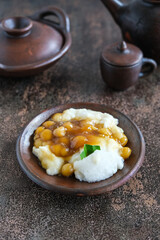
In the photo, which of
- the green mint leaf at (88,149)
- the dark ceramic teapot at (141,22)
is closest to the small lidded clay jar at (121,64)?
the dark ceramic teapot at (141,22)

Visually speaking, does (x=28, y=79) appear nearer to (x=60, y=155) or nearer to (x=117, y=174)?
(x=60, y=155)

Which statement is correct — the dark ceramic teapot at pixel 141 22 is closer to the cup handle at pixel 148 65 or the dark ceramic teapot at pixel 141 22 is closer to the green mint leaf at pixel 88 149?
the cup handle at pixel 148 65

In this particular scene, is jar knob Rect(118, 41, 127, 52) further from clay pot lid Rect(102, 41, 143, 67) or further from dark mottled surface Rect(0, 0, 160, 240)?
dark mottled surface Rect(0, 0, 160, 240)

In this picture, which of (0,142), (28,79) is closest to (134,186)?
(0,142)

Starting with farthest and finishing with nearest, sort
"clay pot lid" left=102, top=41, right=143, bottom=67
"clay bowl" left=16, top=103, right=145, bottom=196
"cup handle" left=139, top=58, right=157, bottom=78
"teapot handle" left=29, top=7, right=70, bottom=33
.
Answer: "teapot handle" left=29, top=7, right=70, bottom=33
"cup handle" left=139, top=58, right=157, bottom=78
"clay pot lid" left=102, top=41, right=143, bottom=67
"clay bowl" left=16, top=103, right=145, bottom=196

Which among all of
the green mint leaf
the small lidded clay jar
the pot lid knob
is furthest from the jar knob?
the green mint leaf

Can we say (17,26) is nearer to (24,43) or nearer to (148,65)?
(24,43)
